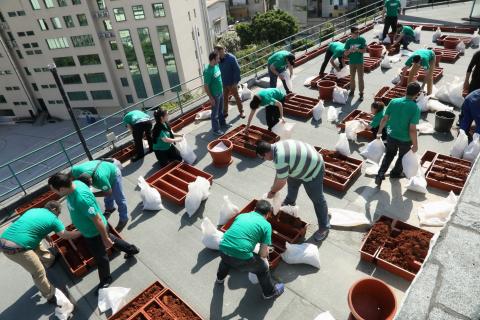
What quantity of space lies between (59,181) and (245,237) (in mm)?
2496

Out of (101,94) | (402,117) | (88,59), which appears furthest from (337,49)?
(101,94)

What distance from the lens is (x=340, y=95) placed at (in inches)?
371

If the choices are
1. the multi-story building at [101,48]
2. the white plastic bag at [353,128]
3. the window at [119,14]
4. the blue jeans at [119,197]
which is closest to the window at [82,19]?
the multi-story building at [101,48]

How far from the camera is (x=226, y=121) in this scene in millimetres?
9422

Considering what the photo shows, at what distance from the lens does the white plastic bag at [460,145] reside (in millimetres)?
6519

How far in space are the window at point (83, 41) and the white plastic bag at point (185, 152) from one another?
1463 inches

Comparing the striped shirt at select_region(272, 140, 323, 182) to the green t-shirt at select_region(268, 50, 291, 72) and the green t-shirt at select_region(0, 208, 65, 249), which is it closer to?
the green t-shirt at select_region(0, 208, 65, 249)

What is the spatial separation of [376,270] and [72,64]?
44.0 m

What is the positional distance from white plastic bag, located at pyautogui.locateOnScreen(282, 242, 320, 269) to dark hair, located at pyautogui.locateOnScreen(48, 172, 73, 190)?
3.23 metres

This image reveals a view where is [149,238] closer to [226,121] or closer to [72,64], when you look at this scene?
[226,121]

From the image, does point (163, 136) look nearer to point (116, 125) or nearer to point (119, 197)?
point (116, 125)

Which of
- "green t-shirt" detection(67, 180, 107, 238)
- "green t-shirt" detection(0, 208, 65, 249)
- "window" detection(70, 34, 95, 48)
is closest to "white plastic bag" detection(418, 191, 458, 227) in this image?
"green t-shirt" detection(67, 180, 107, 238)

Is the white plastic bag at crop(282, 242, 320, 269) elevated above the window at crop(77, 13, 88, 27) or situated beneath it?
situated beneath

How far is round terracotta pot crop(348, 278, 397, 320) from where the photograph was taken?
3.95m
